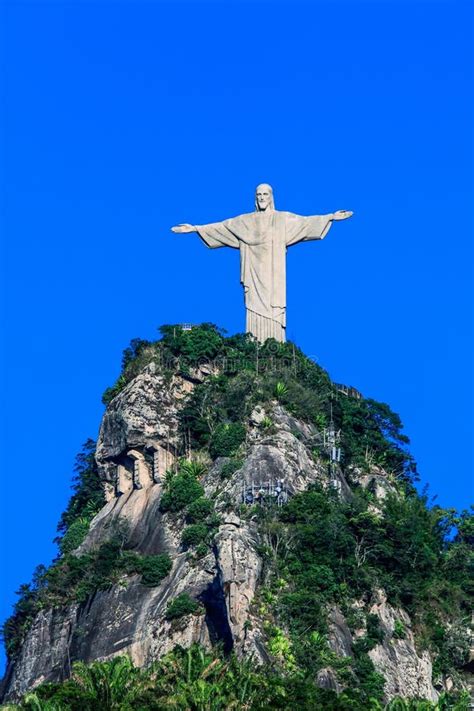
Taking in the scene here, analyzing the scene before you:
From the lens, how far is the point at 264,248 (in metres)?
85.8

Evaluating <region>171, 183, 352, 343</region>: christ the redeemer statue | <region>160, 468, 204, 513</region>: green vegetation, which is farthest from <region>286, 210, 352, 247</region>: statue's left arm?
<region>160, 468, 204, 513</region>: green vegetation

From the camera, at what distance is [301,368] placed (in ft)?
275

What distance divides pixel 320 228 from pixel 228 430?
30.6ft

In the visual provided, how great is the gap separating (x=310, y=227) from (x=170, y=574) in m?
15.2

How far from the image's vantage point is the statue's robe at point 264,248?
8506cm

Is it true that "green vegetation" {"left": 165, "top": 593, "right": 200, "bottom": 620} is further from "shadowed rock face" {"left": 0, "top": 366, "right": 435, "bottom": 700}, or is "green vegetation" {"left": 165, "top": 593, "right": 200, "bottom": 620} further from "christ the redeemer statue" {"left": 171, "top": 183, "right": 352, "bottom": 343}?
"christ the redeemer statue" {"left": 171, "top": 183, "right": 352, "bottom": 343}

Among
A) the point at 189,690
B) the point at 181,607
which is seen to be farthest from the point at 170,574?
the point at 189,690

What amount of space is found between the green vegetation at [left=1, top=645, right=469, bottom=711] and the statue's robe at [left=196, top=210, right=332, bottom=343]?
1920 centimetres

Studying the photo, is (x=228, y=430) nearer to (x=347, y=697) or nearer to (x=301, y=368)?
(x=301, y=368)

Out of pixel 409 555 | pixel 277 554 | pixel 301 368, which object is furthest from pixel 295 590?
pixel 301 368

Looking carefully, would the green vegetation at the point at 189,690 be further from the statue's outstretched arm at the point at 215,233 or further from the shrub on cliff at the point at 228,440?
the statue's outstretched arm at the point at 215,233

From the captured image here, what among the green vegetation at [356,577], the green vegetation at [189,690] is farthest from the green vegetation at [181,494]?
the green vegetation at [189,690]

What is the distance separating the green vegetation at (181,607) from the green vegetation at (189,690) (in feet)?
15.3

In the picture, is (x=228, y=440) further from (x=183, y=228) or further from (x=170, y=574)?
(x=183, y=228)
